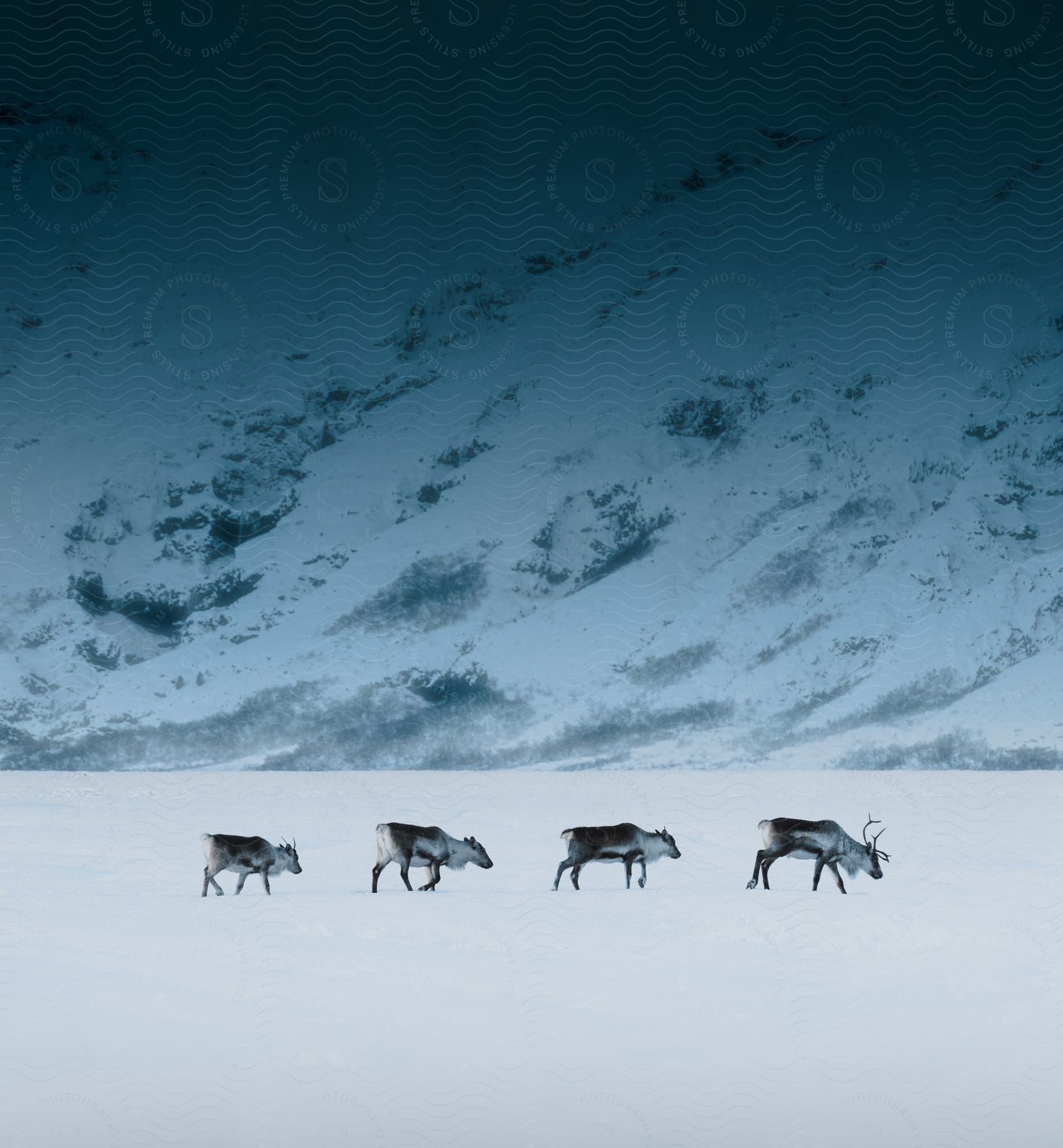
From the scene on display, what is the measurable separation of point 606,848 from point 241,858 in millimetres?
3838

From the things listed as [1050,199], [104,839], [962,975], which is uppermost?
[1050,199]

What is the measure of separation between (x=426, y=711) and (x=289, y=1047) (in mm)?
112592

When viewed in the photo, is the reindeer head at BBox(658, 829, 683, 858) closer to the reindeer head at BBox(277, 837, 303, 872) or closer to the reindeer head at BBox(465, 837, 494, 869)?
the reindeer head at BBox(465, 837, 494, 869)

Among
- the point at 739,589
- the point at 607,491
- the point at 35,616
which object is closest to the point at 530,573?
the point at 607,491

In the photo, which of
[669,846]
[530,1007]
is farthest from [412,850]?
[530,1007]

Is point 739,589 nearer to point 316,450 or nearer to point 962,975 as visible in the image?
point 316,450

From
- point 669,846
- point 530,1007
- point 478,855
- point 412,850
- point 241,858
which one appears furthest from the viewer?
point 669,846

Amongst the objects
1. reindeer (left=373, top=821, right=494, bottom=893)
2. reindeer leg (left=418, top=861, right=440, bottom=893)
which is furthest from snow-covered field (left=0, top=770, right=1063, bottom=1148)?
reindeer (left=373, top=821, right=494, bottom=893)

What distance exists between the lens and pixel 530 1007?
10.4 metres

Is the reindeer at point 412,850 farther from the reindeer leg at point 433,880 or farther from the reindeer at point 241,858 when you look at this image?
the reindeer at point 241,858

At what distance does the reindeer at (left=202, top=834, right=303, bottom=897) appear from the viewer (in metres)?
14.6

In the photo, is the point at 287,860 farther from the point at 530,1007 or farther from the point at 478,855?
the point at 530,1007

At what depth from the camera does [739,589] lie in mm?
124438

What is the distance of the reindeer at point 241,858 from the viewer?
14.6 metres
